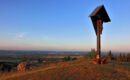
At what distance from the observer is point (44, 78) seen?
7.02m

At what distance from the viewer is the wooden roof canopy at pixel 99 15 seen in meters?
10.4

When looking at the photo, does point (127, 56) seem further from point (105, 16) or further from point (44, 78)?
point (44, 78)

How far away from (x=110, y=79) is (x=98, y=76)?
0.65 m

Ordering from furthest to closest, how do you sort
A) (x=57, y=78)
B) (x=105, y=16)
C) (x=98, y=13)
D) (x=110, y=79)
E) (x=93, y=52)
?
(x=93, y=52)
(x=105, y=16)
(x=98, y=13)
(x=57, y=78)
(x=110, y=79)

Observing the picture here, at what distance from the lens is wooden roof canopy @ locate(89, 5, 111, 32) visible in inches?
411

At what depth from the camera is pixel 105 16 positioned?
11.4m

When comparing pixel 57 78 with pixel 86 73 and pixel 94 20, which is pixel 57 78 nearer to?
pixel 86 73

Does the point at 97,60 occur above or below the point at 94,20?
below

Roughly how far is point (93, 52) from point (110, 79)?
14.5 metres

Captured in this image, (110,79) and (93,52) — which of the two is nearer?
(110,79)

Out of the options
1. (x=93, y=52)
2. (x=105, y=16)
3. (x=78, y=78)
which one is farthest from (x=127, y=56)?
(x=78, y=78)

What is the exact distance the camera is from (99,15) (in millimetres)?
10844

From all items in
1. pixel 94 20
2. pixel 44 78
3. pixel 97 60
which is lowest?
pixel 44 78

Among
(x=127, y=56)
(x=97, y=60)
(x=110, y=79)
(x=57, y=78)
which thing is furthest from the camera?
(x=127, y=56)
